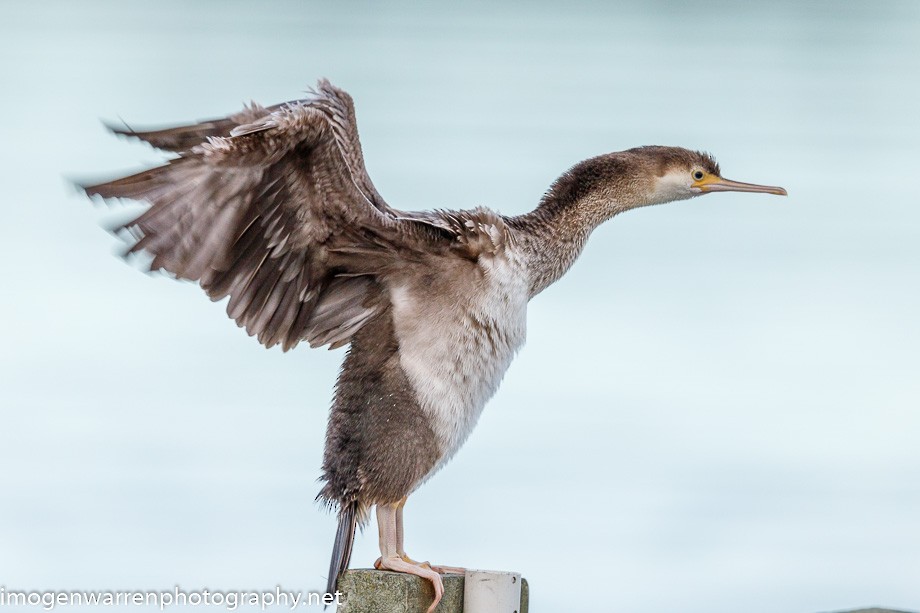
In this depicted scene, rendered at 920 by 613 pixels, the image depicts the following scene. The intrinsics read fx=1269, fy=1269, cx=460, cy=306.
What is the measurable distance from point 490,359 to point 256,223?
1241 mm

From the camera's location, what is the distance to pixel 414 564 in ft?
18.0

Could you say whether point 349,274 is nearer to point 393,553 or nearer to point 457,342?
point 457,342

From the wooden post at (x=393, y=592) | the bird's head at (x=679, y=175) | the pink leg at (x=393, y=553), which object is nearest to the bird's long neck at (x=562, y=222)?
the bird's head at (x=679, y=175)

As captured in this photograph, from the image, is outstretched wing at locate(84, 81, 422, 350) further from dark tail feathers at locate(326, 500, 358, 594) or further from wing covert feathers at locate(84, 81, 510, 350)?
dark tail feathers at locate(326, 500, 358, 594)

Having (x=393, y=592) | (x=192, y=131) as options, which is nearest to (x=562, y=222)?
(x=192, y=131)

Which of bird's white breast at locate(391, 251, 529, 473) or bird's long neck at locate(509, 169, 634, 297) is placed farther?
bird's long neck at locate(509, 169, 634, 297)

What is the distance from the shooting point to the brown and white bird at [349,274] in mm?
5391

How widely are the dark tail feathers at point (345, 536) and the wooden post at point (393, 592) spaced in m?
0.23

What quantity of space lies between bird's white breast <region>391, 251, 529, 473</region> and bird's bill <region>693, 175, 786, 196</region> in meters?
1.47

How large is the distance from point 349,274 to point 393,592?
5.03ft

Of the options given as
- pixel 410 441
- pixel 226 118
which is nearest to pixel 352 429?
pixel 410 441

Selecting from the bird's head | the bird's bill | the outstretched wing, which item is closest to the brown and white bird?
the outstretched wing

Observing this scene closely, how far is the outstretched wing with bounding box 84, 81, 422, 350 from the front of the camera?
5336 mm

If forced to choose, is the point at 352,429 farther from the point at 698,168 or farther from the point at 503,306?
the point at 698,168
